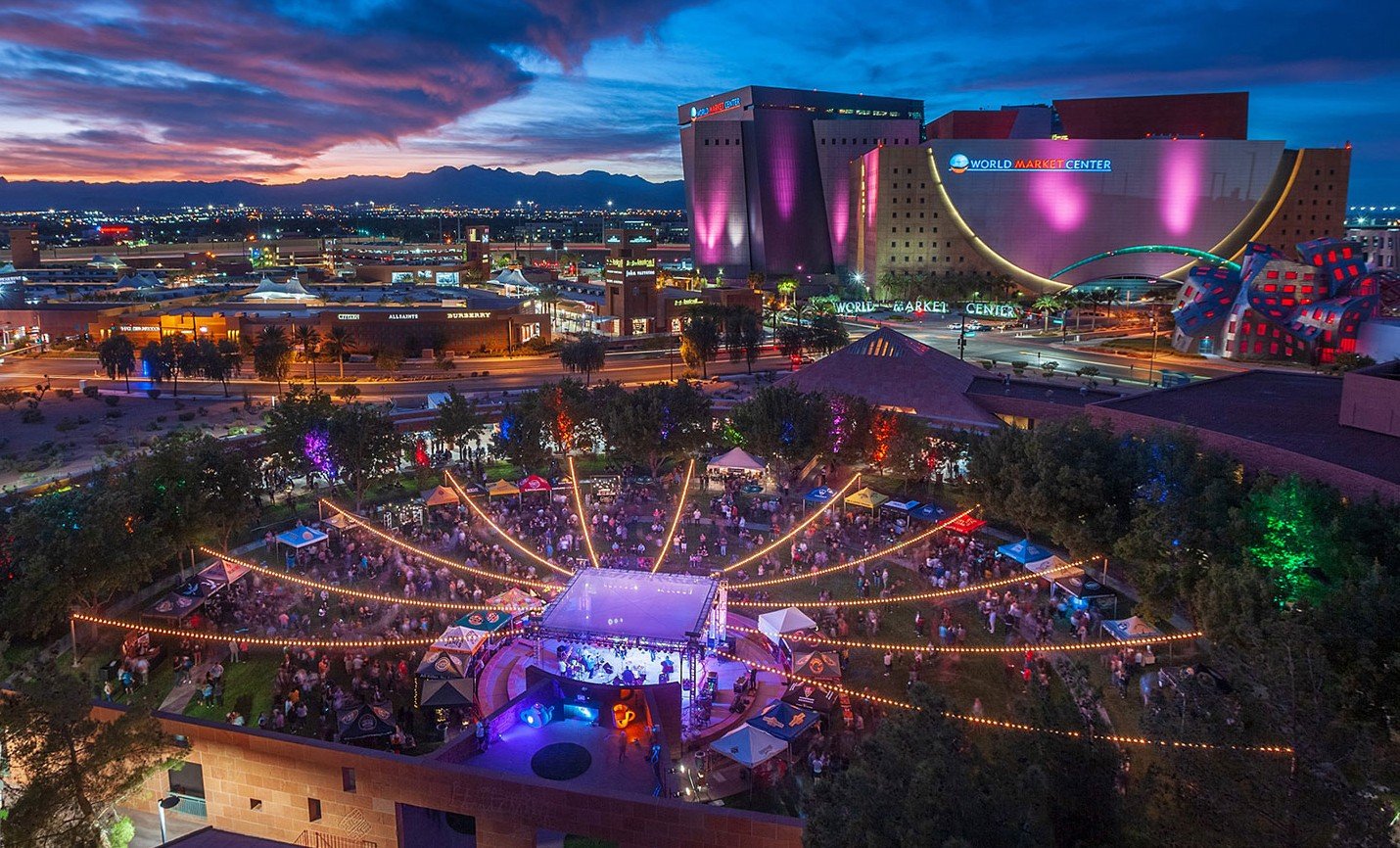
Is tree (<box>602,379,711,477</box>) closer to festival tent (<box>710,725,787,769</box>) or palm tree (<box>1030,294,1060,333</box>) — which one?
festival tent (<box>710,725,787,769</box>)

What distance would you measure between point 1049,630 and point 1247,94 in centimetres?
11365

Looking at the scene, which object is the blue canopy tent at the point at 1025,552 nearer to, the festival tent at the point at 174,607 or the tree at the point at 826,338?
the festival tent at the point at 174,607

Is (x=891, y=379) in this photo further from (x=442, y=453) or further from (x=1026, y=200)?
(x=1026, y=200)

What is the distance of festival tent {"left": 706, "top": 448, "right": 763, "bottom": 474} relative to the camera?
3366cm

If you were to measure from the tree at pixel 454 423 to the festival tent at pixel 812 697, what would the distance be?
2203 centimetres

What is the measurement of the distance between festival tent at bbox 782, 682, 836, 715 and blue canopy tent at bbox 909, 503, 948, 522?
11403mm

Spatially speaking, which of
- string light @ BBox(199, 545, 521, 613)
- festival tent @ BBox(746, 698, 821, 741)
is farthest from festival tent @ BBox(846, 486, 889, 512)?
festival tent @ BBox(746, 698, 821, 741)

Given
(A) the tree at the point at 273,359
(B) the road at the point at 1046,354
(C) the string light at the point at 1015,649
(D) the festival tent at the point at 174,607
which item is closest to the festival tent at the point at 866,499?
(C) the string light at the point at 1015,649

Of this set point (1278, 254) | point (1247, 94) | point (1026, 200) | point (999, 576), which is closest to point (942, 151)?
point (1026, 200)

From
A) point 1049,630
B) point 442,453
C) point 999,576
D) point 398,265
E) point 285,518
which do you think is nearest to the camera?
point 1049,630

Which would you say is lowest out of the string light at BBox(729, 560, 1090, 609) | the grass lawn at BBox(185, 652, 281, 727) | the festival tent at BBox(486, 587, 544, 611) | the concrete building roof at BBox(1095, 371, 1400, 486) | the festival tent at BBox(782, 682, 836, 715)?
the grass lawn at BBox(185, 652, 281, 727)

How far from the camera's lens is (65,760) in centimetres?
1233

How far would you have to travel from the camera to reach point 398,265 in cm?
11856

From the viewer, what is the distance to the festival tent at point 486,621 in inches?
837
